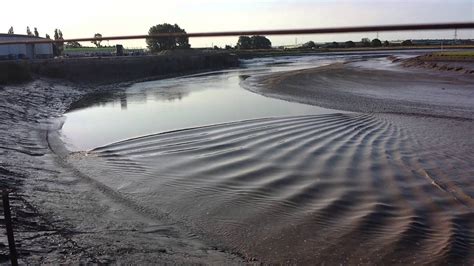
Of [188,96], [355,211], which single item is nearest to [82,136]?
[355,211]

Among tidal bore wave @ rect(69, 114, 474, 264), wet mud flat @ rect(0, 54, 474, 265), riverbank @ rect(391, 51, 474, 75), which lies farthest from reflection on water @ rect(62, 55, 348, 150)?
riverbank @ rect(391, 51, 474, 75)

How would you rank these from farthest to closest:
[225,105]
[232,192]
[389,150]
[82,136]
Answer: [225,105] < [82,136] < [389,150] < [232,192]

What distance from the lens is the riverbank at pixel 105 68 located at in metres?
25.1

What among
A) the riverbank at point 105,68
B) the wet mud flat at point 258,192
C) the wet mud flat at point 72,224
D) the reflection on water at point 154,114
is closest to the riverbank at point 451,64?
the reflection on water at point 154,114

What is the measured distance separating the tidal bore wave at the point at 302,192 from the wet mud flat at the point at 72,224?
333 mm

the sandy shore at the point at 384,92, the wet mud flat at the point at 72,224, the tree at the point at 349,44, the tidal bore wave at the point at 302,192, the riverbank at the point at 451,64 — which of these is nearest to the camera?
the wet mud flat at the point at 72,224

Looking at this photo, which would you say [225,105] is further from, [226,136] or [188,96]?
[226,136]

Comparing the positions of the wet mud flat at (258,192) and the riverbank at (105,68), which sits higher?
the riverbank at (105,68)

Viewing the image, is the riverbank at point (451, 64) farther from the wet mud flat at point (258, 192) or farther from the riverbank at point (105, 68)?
the riverbank at point (105, 68)

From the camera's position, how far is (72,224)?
561 cm

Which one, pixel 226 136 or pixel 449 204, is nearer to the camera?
pixel 449 204

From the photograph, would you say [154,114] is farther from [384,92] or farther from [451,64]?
[451,64]

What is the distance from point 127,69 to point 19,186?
35516 millimetres

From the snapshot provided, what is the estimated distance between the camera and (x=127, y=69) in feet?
136
